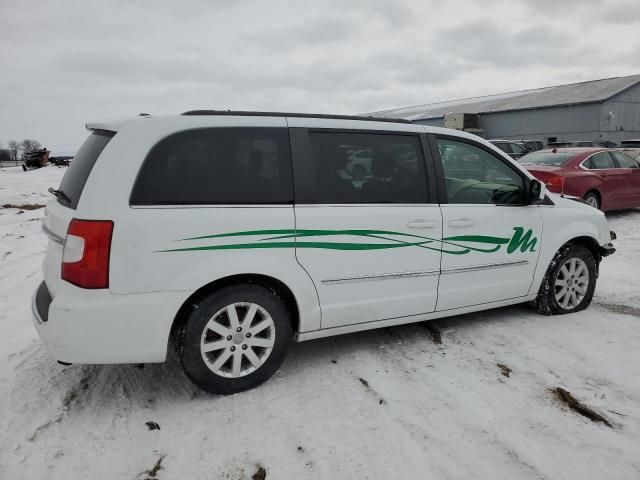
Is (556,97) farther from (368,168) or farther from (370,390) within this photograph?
(370,390)

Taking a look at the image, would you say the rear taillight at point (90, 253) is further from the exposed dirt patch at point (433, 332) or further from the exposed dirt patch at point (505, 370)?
the exposed dirt patch at point (505, 370)

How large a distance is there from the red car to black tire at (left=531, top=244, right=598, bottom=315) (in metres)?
4.72

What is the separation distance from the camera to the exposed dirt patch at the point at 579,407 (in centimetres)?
285

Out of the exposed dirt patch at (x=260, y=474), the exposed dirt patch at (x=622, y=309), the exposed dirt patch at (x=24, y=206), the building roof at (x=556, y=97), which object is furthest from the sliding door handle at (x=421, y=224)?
the building roof at (x=556, y=97)

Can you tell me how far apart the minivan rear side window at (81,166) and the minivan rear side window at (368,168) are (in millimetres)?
1367

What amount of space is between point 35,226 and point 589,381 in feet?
31.2

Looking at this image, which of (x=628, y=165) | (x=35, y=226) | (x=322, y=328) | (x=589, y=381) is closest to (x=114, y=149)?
(x=322, y=328)

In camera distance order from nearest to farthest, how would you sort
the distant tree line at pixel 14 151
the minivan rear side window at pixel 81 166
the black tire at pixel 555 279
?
1. the minivan rear side window at pixel 81 166
2. the black tire at pixel 555 279
3. the distant tree line at pixel 14 151

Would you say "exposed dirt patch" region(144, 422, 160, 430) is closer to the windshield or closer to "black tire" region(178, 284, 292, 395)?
"black tire" region(178, 284, 292, 395)

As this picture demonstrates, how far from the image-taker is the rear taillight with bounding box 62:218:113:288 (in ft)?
8.79

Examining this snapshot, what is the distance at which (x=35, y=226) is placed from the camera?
9.23 meters

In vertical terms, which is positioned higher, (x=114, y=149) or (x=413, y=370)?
(x=114, y=149)

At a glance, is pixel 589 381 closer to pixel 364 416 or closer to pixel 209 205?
pixel 364 416

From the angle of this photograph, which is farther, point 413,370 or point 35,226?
point 35,226
